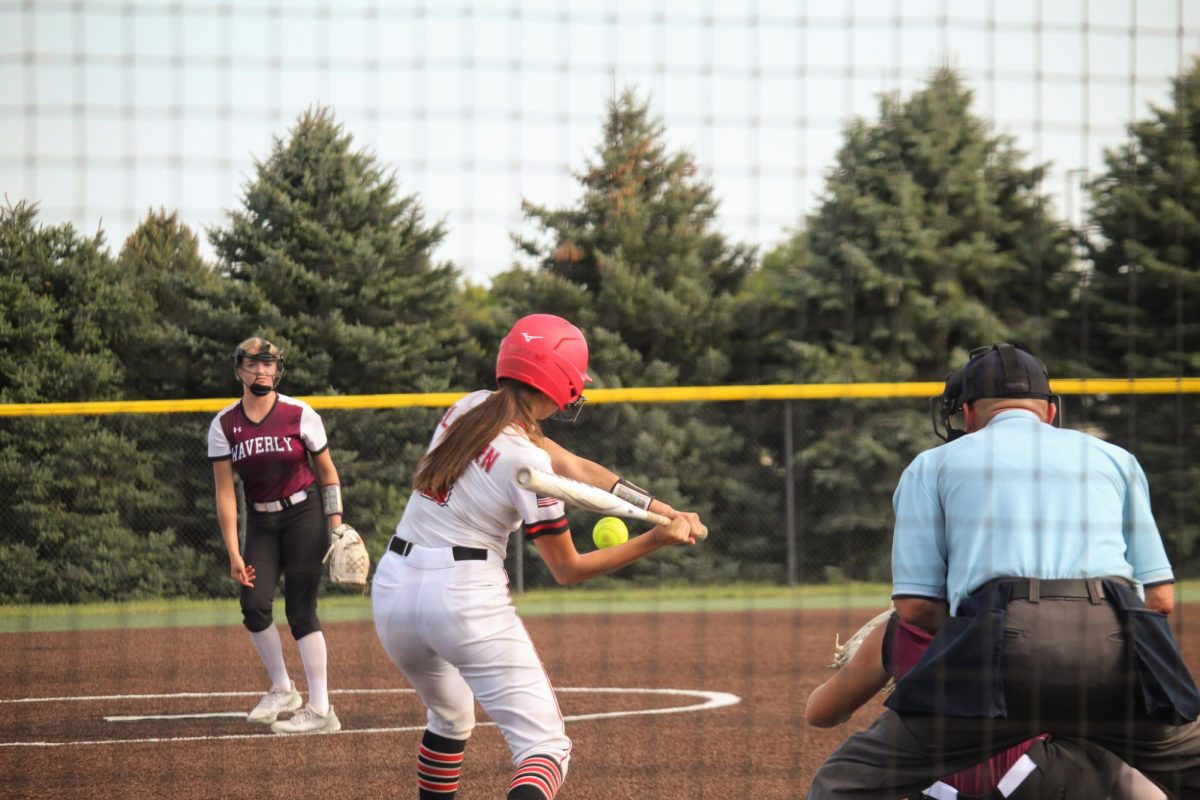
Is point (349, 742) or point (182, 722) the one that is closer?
point (349, 742)

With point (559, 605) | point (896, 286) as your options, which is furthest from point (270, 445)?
point (896, 286)

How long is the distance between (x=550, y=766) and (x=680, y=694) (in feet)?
15.5

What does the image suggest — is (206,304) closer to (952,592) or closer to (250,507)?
(250,507)

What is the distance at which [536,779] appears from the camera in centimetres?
377

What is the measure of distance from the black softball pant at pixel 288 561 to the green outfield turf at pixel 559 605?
5.62 meters

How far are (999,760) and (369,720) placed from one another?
16.2ft

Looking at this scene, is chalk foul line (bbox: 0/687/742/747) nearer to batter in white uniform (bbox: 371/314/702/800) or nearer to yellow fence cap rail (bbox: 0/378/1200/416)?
A: yellow fence cap rail (bbox: 0/378/1200/416)

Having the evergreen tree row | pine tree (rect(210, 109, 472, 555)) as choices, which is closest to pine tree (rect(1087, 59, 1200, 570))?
the evergreen tree row

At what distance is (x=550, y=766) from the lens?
12.6 feet

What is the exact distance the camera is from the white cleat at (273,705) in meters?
7.15

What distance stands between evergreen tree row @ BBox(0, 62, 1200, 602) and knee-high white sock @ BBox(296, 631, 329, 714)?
2487 millimetres

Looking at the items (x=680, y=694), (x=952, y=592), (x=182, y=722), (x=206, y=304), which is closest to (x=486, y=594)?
(x=952, y=592)

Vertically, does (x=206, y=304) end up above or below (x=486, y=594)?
above

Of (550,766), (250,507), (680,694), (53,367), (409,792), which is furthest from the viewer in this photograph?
(53,367)
